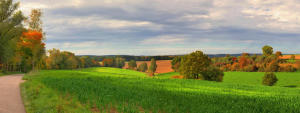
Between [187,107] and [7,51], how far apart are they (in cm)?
5256

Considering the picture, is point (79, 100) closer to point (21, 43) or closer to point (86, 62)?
point (21, 43)

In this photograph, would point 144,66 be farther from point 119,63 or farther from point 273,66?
point 273,66

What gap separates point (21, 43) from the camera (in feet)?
176

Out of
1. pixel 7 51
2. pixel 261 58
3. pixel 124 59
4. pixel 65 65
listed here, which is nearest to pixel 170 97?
pixel 7 51

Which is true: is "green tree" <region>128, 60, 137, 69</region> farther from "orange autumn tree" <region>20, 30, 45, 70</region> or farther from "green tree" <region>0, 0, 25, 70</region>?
"green tree" <region>0, 0, 25, 70</region>

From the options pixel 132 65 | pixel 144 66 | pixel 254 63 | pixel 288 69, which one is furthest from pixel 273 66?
pixel 132 65

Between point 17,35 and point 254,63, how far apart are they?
82.3 m

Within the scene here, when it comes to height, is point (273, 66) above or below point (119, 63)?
below

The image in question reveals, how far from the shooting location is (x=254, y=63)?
84.7 metres

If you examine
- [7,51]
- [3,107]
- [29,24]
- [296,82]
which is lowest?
[296,82]

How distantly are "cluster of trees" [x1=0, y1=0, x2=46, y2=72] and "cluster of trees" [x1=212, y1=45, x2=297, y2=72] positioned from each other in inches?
2486

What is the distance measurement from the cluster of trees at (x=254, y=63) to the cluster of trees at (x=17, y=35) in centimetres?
6313

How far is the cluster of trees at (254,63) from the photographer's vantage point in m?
77.2

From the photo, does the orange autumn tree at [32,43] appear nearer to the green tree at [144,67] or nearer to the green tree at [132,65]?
the green tree at [144,67]
